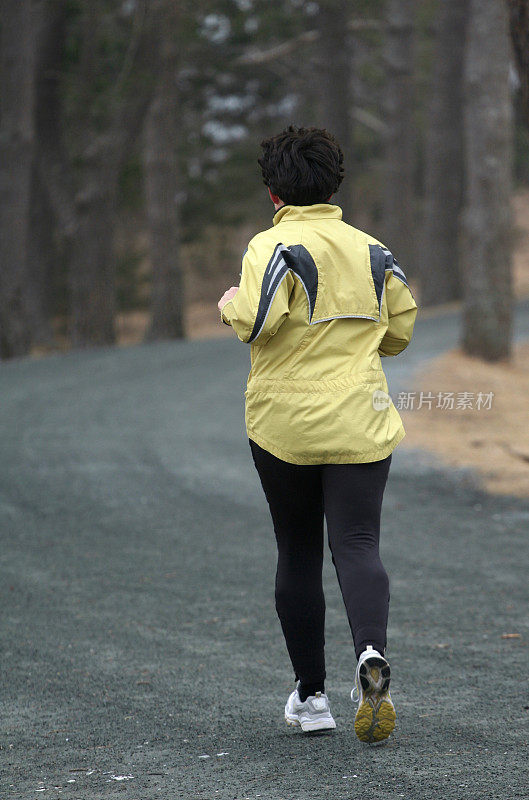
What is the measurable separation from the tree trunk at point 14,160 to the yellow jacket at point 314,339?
55.7 ft

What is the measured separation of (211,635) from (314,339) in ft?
6.82

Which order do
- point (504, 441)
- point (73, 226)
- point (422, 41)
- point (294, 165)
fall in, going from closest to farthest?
point (294, 165), point (504, 441), point (73, 226), point (422, 41)

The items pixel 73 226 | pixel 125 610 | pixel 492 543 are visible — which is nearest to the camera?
pixel 125 610

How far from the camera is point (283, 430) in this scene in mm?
3490

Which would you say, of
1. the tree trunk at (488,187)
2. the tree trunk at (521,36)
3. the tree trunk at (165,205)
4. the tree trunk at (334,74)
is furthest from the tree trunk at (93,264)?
the tree trunk at (521,36)

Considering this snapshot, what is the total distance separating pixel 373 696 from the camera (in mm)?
3283

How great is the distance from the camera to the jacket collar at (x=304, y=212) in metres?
3.60

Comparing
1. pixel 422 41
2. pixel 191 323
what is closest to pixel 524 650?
pixel 191 323

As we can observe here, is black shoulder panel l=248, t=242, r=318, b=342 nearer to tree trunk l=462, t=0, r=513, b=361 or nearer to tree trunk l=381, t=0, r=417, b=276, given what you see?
tree trunk l=462, t=0, r=513, b=361

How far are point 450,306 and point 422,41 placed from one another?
20161mm

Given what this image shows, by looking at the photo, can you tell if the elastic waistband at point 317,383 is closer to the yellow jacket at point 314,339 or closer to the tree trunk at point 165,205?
the yellow jacket at point 314,339

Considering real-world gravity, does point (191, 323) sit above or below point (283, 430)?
below

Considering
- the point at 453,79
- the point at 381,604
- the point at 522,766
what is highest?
the point at 453,79

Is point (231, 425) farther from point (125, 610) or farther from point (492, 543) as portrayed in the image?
point (125, 610)
